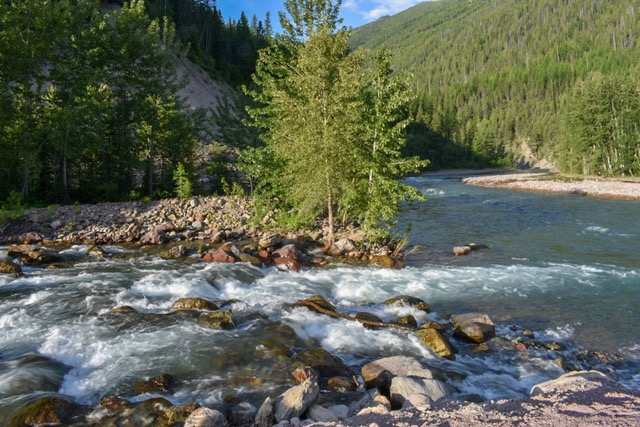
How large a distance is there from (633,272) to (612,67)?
590 ft

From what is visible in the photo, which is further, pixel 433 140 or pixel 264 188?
pixel 433 140

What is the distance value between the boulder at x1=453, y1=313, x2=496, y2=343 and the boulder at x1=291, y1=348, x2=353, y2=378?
3.60 meters

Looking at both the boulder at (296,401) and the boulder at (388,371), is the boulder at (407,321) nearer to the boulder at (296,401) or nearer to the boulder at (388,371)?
the boulder at (388,371)

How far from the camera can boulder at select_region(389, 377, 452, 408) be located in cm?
682

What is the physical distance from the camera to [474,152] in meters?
114

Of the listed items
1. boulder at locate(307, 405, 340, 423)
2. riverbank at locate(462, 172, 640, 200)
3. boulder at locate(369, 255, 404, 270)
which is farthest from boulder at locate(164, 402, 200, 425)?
riverbank at locate(462, 172, 640, 200)

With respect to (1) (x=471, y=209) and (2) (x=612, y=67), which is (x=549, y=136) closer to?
(2) (x=612, y=67)

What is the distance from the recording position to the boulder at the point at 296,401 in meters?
6.36

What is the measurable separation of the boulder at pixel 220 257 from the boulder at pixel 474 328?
30.5ft

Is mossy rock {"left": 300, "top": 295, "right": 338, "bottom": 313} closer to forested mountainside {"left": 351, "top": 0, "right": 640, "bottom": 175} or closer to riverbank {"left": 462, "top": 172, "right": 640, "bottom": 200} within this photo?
forested mountainside {"left": 351, "top": 0, "right": 640, "bottom": 175}

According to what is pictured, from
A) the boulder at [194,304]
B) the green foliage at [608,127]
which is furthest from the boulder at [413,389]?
the green foliage at [608,127]

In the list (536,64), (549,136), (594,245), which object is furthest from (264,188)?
(536,64)

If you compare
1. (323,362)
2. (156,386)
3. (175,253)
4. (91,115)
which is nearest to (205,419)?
(156,386)

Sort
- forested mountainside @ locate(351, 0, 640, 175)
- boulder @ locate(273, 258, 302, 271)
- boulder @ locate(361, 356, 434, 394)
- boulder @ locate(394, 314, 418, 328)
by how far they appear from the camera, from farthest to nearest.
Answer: forested mountainside @ locate(351, 0, 640, 175)
boulder @ locate(273, 258, 302, 271)
boulder @ locate(394, 314, 418, 328)
boulder @ locate(361, 356, 434, 394)
